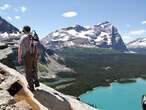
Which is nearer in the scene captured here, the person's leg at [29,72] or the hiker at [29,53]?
the hiker at [29,53]

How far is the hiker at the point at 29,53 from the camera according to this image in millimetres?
12836

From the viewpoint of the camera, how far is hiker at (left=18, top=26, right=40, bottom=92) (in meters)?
12.8

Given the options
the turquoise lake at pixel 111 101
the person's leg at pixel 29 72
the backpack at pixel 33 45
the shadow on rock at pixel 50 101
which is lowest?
the turquoise lake at pixel 111 101

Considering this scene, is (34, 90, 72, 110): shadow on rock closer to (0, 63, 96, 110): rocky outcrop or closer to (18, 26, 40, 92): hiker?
(0, 63, 96, 110): rocky outcrop

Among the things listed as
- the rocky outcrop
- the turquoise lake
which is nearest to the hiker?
the rocky outcrop

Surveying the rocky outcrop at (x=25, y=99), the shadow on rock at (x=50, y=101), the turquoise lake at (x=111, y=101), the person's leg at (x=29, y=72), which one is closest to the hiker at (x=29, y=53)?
the person's leg at (x=29, y=72)

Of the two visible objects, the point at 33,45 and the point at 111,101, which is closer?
the point at 33,45

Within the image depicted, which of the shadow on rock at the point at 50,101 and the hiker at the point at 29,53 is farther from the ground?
the hiker at the point at 29,53

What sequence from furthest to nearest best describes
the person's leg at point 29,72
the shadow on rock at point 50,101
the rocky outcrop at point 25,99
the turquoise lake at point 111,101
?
the turquoise lake at point 111,101 < the person's leg at point 29,72 < the shadow on rock at point 50,101 < the rocky outcrop at point 25,99

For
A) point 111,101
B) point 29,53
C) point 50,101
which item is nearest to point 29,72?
point 29,53

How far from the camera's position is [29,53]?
13.0 metres

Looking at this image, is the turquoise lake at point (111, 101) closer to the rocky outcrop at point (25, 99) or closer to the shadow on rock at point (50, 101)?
the shadow on rock at point (50, 101)

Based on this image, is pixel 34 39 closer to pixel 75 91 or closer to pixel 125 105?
pixel 125 105

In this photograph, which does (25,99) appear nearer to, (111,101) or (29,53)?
(29,53)
